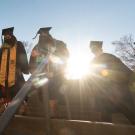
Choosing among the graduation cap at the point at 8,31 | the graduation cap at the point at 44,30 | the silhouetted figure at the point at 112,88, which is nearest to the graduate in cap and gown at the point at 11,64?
the graduation cap at the point at 8,31

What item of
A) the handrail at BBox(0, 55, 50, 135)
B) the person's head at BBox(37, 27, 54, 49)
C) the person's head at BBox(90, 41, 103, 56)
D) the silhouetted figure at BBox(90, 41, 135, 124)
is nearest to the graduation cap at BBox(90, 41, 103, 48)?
the person's head at BBox(90, 41, 103, 56)

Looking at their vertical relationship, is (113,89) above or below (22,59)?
below

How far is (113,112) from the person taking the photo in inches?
180

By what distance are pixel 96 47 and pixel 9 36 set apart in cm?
166

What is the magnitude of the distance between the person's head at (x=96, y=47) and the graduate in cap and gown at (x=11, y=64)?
1.26m

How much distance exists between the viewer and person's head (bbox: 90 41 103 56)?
5570 millimetres

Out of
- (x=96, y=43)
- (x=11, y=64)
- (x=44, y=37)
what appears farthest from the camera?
(x=96, y=43)

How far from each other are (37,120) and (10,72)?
263 cm

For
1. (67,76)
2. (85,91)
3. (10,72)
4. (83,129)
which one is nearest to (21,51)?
(10,72)

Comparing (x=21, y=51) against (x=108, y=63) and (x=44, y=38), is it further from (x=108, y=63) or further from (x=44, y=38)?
(x=108, y=63)

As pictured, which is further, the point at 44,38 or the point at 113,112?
the point at 44,38

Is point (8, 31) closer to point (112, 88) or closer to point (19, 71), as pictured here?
point (19, 71)

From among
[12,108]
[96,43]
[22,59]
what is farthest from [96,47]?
[12,108]

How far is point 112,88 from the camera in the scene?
15.8ft
